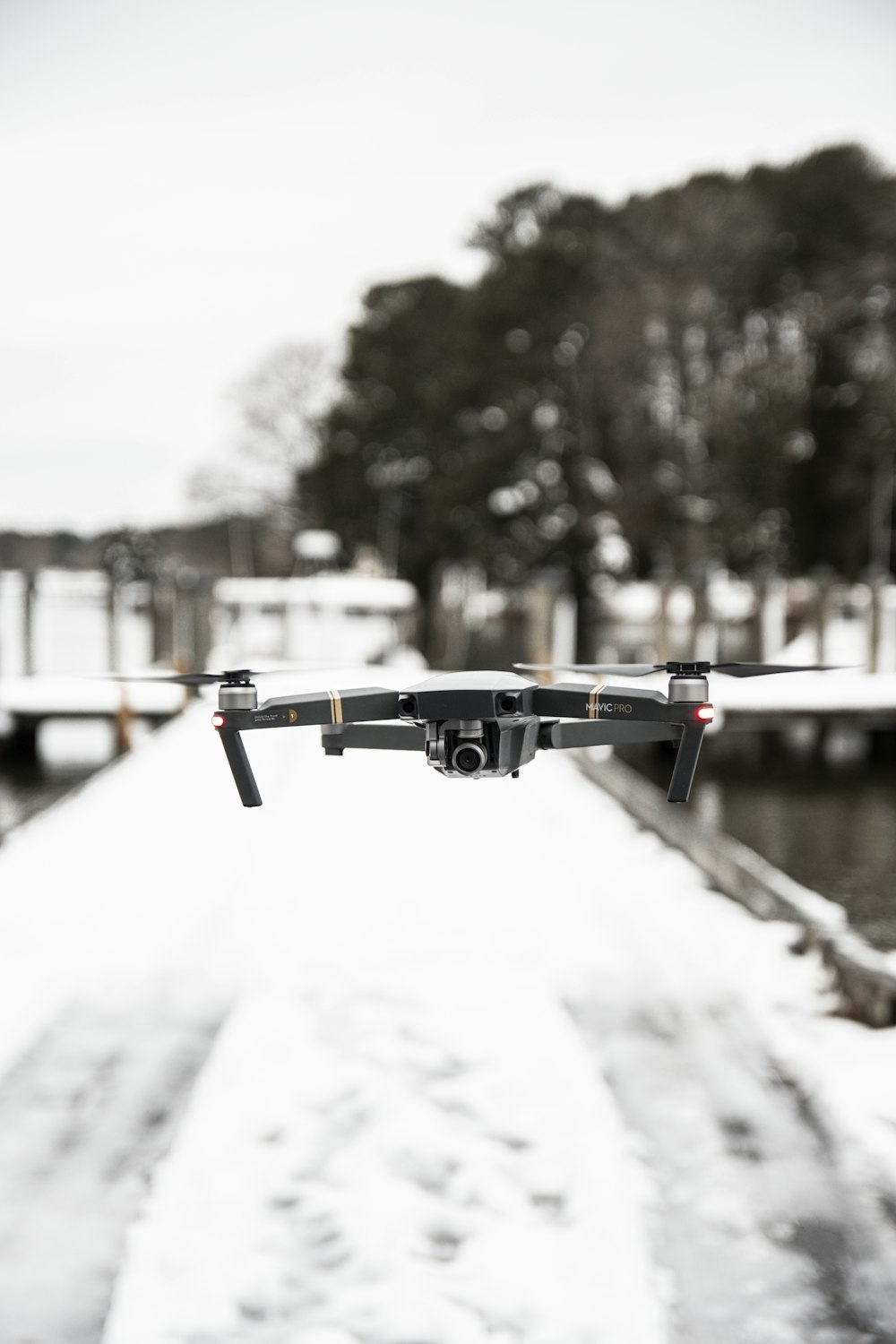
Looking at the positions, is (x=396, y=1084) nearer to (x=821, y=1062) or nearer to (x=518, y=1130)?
(x=518, y=1130)

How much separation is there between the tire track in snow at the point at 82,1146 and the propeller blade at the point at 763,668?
4.66m

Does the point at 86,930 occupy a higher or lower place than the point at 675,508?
lower

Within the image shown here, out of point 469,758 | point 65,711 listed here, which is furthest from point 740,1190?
point 65,711

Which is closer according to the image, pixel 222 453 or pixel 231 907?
pixel 231 907

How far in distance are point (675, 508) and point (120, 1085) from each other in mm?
32440

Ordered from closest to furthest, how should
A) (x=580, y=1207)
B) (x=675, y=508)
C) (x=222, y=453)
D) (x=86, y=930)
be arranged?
(x=580, y=1207), (x=86, y=930), (x=675, y=508), (x=222, y=453)

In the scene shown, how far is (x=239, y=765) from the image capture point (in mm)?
1184

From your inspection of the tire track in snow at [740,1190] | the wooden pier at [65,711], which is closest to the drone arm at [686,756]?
the tire track in snow at [740,1190]

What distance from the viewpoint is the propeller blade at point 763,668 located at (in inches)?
45.1

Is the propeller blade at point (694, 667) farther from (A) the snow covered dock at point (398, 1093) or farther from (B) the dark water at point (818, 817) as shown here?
(B) the dark water at point (818, 817)

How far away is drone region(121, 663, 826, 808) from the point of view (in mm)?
1116

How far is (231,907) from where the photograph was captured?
355 inches

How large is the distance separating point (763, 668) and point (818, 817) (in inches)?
696

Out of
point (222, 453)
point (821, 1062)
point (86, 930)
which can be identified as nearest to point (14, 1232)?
point (86, 930)
